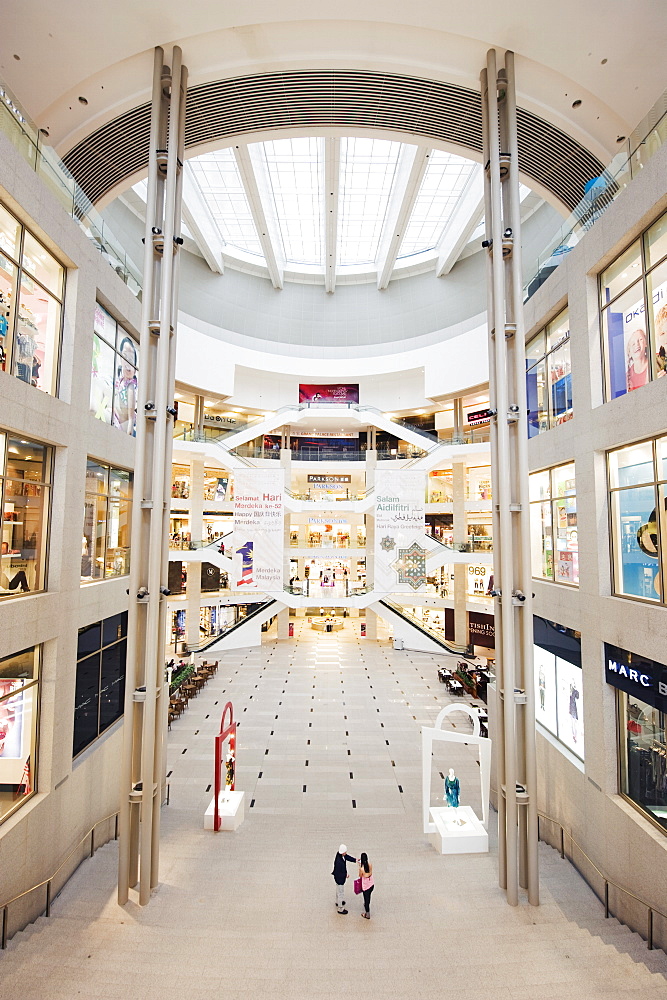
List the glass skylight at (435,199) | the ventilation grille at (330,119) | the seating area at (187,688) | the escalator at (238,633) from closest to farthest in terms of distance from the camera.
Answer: the ventilation grille at (330,119) → the seating area at (187,688) → the glass skylight at (435,199) → the escalator at (238,633)

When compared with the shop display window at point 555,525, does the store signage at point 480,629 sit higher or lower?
lower

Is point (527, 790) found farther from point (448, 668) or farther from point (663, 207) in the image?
point (448, 668)

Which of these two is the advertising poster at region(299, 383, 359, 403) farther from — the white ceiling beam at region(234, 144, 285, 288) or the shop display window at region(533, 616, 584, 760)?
the shop display window at region(533, 616, 584, 760)

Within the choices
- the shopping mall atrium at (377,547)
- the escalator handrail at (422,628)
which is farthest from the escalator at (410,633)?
the shopping mall atrium at (377,547)

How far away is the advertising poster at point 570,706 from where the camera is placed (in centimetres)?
804

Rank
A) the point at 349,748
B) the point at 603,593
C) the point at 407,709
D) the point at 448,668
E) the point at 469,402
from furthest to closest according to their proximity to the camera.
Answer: the point at 469,402 < the point at 448,668 < the point at 407,709 < the point at 349,748 < the point at 603,593

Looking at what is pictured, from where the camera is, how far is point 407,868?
7.45 metres

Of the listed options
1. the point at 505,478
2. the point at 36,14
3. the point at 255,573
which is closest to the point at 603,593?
the point at 505,478

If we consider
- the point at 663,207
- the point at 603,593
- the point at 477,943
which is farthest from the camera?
the point at 603,593

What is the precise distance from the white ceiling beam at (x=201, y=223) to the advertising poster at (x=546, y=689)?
60.3ft

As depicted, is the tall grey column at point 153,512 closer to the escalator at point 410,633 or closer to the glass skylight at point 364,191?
the glass skylight at point 364,191

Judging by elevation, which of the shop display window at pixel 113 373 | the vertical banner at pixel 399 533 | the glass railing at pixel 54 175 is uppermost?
Result: the glass railing at pixel 54 175

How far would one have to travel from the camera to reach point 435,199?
19344mm

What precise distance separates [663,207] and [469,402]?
18.6 m
